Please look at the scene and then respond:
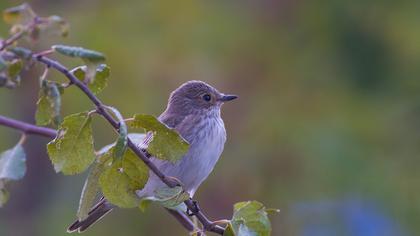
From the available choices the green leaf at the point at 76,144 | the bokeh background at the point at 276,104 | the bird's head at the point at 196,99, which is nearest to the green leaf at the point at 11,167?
the green leaf at the point at 76,144

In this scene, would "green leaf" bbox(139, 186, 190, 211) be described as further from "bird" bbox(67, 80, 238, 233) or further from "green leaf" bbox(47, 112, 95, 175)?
"bird" bbox(67, 80, 238, 233)

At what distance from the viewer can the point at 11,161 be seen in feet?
10.3

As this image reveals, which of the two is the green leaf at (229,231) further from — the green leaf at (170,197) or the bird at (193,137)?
the bird at (193,137)

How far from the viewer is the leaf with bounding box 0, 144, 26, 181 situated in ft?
10.0

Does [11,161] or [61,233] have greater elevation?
[11,161]

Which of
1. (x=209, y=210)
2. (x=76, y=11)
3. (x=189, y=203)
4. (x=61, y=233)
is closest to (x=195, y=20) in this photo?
(x=76, y=11)

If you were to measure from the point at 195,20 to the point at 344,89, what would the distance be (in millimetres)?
1417

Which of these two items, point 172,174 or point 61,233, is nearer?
point 172,174

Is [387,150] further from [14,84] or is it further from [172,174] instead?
[14,84]

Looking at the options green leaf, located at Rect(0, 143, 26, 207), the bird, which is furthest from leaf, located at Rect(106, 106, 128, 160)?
the bird

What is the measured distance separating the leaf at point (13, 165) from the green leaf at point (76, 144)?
20.2 inches

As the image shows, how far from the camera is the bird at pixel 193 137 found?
4211mm

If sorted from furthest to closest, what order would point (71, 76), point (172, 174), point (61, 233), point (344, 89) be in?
point (344, 89) → point (61, 233) → point (172, 174) → point (71, 76)

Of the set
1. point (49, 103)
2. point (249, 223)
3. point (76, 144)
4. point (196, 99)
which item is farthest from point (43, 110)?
point (196, 99)
